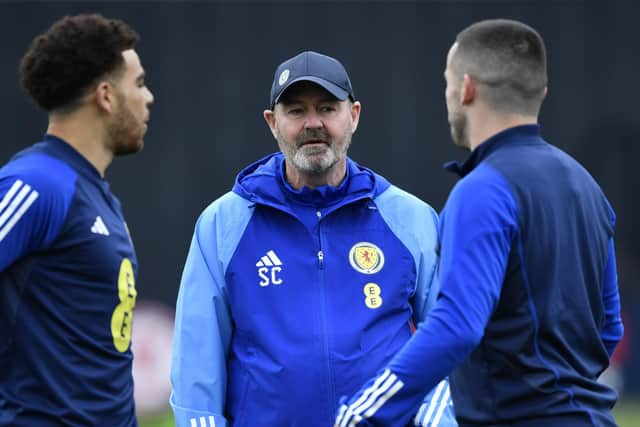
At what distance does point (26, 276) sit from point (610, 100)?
803 cm

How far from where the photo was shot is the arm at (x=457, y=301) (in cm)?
325

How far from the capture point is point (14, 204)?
11.6ft

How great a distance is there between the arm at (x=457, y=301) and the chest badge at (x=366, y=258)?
771 millimetres

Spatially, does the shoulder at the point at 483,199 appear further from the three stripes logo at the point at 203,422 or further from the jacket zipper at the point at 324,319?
the three stripes logo at the point at 203,422

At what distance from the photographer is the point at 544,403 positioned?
10.9 ft

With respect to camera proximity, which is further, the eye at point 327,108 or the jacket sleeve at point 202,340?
the eye at point 327,108

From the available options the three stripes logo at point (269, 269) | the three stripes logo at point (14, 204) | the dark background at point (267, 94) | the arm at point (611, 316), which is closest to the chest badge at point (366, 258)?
the three stripes logo at point (269, 269)

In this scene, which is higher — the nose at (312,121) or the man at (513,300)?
the nose at (312,121)

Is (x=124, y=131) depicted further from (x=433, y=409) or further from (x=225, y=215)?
(x=433, y=409)

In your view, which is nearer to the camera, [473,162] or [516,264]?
[516,264]

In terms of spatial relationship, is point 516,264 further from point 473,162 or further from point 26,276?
point 26,276

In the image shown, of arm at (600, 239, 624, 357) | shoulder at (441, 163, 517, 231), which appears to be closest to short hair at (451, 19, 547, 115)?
shoulder at (441, 163, 517, 231)

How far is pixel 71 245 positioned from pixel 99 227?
0.42 feet

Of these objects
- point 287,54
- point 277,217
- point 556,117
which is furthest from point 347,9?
point 277,217
